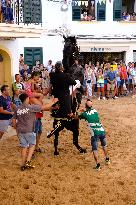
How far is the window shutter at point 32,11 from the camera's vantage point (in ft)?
61.6

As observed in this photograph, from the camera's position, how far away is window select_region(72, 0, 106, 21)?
24141 mm

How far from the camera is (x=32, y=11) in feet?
66.0

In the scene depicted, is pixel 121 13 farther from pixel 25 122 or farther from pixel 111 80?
pixel 25 122

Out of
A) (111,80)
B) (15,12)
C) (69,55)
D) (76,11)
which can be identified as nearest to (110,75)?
(111,80)

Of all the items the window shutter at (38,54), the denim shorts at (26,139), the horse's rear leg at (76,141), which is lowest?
the horse's rear leg at (76,141)

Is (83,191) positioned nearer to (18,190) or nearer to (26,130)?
(18,190)

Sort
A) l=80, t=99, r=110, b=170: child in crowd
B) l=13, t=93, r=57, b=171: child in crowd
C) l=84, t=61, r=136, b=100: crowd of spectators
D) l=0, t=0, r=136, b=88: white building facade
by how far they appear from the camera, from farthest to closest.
A: 1. l=0, t=0, r=136, b=88: white building facade
2. l=84, t=61, r=136, b=100: crowd of spectators
3. l=80, t=99, r=110, b=170: child in crowd
4. l=13, t=93, r=57, b=171: child in crowd

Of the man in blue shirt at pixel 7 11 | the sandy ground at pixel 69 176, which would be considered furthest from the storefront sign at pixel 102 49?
the sandy ground at pixel 69 176

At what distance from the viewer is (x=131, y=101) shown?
65.2ft

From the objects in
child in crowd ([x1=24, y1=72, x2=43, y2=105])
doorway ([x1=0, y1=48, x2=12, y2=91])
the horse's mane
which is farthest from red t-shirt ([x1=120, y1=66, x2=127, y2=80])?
child in crowd ([x1=24, y1=72, x2=43, y2=105])

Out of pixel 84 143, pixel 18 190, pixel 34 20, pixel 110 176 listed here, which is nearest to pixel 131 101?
pixel 34 20

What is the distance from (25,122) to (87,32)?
54.2ft

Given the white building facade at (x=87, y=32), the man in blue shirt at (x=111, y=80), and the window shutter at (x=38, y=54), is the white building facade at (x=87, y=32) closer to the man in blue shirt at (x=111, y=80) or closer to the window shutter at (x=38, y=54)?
the window shutter at (x=38, y=54)

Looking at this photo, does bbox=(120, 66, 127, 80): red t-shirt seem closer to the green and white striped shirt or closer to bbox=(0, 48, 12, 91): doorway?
bbox=(0, 48, 12, 91): doorway
